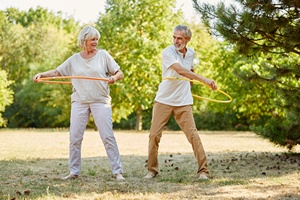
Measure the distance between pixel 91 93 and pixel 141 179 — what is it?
50.9 inches

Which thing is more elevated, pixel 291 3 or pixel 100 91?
pixel 291 3

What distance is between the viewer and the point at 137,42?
27250 millimetres

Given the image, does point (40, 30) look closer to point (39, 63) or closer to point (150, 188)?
point (39, 63)

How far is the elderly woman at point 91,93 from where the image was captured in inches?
270

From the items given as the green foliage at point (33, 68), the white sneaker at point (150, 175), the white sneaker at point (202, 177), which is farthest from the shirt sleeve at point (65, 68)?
the green foliage at point (33, 68)

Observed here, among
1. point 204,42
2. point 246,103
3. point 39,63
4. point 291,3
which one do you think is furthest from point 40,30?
point 291,3

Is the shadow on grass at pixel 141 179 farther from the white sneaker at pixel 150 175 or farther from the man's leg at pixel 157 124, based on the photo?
the man's leg at pixel 157 124

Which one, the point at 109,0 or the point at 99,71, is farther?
the point at 109,0

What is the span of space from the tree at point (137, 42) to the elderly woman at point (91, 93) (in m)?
20.0

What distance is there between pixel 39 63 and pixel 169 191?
37522 mm

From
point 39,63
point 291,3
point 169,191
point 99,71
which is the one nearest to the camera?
point 169,191

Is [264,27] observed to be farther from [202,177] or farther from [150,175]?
[150,175]

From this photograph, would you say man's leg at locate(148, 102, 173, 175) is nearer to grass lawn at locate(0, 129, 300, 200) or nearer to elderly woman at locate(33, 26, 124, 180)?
grass lawn at locate(0, 129, 300, 200)

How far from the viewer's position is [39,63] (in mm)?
42250
